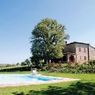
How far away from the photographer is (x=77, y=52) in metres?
53.7

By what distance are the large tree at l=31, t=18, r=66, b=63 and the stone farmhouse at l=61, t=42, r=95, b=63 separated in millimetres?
7383

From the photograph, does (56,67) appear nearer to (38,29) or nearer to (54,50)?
(54,50)

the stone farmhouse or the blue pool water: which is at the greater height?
the stone farmhouse

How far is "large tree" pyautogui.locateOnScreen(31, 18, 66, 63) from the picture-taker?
43938 millimetres

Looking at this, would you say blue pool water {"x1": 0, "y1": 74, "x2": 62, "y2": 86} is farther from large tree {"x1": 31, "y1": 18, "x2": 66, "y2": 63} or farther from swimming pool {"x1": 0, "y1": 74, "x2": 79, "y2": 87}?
large tree {"x1": 31, "y1": 18, "x2": 66, "y2": 63}

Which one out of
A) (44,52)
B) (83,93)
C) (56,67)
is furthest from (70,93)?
(44,52)

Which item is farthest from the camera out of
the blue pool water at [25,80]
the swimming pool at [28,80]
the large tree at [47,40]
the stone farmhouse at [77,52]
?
the stone farmhouse at [77,52]

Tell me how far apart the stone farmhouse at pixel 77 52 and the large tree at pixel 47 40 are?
738cm

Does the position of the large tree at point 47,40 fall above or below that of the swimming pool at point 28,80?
above

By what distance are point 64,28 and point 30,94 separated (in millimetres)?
36696

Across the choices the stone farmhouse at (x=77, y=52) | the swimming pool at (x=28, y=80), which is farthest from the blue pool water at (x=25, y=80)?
the stone farmhouse at (x=77, y=52)

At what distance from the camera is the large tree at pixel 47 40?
43938 millimetres

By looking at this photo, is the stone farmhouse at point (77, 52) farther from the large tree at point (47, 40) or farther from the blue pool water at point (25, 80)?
the blue pool water at point (25, 80)

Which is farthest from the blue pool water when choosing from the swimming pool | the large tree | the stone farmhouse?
the stone farmhouse
